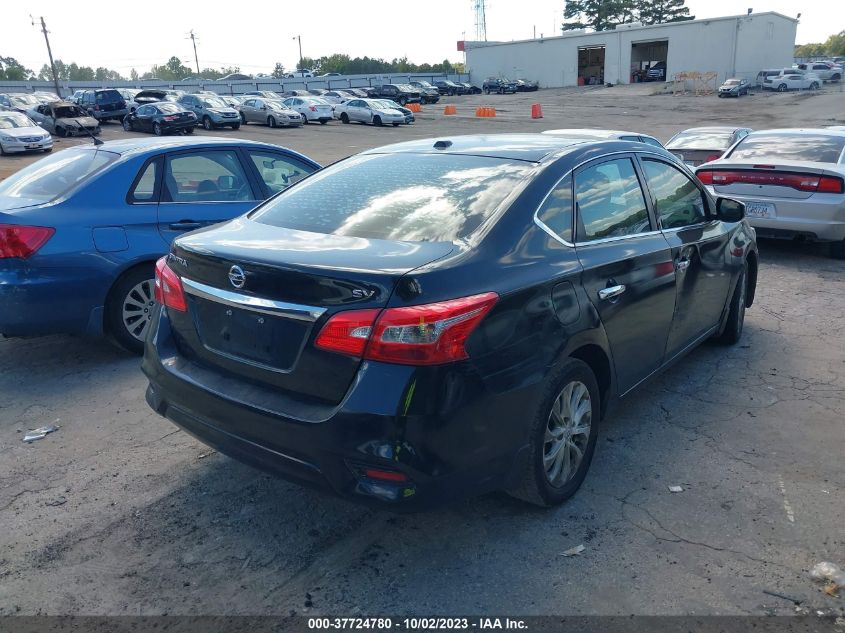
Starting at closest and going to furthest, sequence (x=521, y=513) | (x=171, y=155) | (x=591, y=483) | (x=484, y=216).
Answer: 1. (x=484, y=216)
2. (x=521, y=513)
3. (x=591, y=483)
4. (x=171, y=155)

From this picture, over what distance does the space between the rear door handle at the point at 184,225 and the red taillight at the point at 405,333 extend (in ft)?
11.3

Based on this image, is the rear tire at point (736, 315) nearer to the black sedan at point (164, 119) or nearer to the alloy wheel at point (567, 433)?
the alloy wheel at point (567, 433)

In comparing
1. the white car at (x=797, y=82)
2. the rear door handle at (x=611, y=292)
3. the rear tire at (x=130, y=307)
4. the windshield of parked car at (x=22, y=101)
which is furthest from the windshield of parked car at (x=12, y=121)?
the white car at (x=797, y=82)

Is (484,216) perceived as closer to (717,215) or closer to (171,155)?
(717,215)

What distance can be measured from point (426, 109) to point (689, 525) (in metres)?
55.2

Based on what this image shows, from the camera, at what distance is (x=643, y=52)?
75438mm

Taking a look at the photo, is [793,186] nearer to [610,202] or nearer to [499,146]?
[610,202]

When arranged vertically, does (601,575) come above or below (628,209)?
below

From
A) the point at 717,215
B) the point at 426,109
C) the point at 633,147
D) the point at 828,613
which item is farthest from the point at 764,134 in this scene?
the point at 426,109

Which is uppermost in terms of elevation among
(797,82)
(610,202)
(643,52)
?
(643,52)

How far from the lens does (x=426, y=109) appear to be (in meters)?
55.8

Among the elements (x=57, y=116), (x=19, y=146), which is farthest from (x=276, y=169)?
(x=57, y=116)

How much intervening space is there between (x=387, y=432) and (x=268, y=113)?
3832cm

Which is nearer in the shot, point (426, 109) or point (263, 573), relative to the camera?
point (263, 573)
